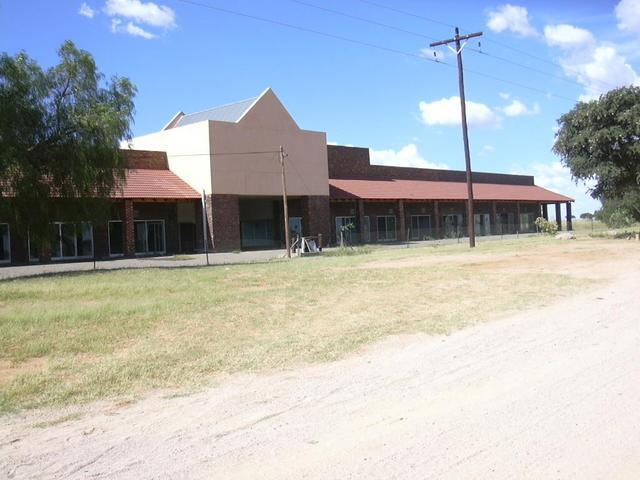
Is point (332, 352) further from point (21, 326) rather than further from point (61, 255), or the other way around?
point (61, 255)

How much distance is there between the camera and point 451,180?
6312 cm

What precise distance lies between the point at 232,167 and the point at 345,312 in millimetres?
28520

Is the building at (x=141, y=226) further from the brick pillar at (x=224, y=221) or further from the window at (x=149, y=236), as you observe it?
the brick pillar at (x=224, y=221)

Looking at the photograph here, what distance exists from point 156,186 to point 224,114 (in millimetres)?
8420

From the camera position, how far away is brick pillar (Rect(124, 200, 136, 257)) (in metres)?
35.2

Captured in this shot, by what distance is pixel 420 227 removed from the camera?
55469 millimetres

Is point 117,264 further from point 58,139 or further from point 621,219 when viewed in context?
point 621,219

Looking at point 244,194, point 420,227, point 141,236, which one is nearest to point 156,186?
point 141,236

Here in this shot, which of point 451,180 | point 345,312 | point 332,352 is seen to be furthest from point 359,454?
point 451,180

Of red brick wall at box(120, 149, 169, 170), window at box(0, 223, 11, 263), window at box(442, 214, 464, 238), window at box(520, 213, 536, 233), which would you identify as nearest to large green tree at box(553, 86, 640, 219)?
window at box(442, 214, 464, 238)

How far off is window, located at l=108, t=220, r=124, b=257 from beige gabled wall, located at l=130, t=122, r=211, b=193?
17.3ft

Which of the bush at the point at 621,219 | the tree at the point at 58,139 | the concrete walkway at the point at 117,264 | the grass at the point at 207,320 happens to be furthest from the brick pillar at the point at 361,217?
the grass at the point at 207,320

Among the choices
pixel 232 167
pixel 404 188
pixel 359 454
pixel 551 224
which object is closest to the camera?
pixel 359 454

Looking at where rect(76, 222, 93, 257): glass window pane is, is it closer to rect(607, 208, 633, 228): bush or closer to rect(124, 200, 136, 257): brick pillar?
rect(124, 200, 136, 257): brick pillar
